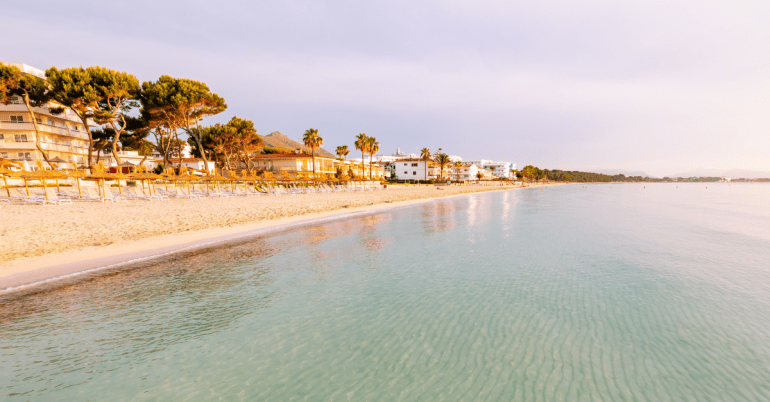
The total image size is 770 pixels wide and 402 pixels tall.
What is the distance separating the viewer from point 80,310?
688 cm

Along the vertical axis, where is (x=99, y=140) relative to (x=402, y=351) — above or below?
above

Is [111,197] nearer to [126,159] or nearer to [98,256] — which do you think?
[98,256]

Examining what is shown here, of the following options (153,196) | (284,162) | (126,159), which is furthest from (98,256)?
(126,159)

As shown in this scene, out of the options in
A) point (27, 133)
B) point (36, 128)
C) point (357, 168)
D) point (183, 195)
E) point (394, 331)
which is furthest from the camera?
point (357, 168)

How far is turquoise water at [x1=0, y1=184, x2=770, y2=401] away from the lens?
446 cm

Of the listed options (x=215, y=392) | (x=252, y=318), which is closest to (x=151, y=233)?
(x=252, y=318)

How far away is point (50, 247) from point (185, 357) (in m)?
9.77

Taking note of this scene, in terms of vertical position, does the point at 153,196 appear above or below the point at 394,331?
above

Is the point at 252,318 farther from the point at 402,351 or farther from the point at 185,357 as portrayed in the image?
the point at 402,351

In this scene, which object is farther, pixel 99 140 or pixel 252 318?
pixel 99 140

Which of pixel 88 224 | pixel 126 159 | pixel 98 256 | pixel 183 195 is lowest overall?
pixel 98 256

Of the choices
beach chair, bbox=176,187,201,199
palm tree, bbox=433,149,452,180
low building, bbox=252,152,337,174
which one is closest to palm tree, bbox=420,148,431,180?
palm tree, bbox=433,149,452,180

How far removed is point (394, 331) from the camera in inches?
239

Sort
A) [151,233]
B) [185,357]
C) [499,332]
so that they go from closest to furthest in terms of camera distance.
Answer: [185,357] → [499,332] → [151,233]
